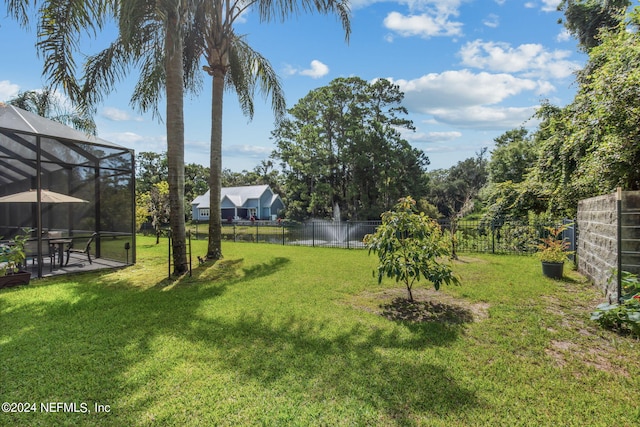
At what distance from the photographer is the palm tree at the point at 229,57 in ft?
26.9

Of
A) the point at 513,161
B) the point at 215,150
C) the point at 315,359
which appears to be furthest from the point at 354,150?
the point at 315,359

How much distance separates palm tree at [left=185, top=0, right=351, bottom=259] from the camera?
819 cm

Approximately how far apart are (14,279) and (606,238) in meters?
11.3

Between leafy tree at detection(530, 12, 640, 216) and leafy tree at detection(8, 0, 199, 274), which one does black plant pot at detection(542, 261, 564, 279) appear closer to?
leafy tree at detection(530, 12, 640, 216)

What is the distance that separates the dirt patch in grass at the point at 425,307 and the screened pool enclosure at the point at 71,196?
755 centimetres

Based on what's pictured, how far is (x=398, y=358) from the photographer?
10.5 ft

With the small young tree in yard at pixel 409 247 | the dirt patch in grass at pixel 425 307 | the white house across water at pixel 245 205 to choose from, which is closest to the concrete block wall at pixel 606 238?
the dirt patch in grass at pixel 425 307

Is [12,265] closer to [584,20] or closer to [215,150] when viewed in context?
[215,150]

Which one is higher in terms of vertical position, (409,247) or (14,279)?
(409,247)

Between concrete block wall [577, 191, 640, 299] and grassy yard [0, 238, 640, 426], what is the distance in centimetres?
51

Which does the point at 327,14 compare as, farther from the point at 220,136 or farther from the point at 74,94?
the point at 74,94

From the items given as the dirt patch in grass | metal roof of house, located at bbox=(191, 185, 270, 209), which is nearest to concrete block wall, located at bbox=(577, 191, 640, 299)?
the dirt patch in grass

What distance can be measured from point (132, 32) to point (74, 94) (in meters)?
1.87

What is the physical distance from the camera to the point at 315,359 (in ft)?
10.4
